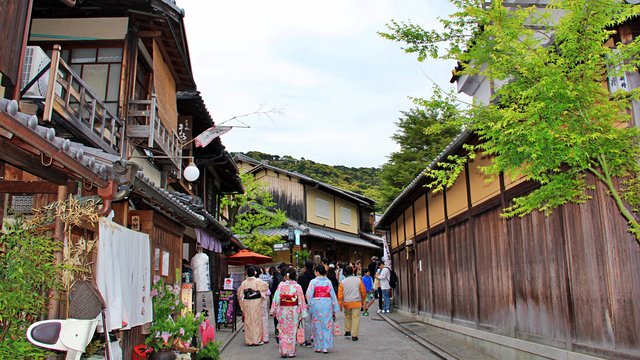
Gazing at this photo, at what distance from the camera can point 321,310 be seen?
42.5 ft

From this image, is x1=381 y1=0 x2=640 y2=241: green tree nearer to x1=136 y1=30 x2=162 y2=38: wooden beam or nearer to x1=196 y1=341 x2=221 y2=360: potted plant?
x1=196 y1=341 x2=221 y2=360: potted plant

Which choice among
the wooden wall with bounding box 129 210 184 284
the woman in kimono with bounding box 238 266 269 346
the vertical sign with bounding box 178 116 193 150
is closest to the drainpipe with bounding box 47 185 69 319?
the wooden wall with bounding box 129 210 184 284

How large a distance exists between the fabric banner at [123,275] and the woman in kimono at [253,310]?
19.1 ft

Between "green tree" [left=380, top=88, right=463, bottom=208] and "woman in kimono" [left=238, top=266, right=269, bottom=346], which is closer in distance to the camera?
"woman in kimono" [left=238, top=266, right=269, bottom=346]

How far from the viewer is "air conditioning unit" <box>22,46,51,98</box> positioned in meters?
8.73

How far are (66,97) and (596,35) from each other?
807 cm

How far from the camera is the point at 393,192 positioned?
123ft

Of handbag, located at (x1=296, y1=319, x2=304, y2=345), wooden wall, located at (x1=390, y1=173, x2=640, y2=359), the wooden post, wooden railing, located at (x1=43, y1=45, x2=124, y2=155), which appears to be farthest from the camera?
handbag, located at (x1=296, y1=319, x2=304, y2=345)

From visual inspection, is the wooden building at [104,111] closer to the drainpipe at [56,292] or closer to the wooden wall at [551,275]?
the drainpipe at [56,292]

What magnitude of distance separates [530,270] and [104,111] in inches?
349

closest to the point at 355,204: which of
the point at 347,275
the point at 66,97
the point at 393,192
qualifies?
the point at 393,192

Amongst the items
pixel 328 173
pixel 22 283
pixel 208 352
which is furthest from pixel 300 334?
pixel 328 173

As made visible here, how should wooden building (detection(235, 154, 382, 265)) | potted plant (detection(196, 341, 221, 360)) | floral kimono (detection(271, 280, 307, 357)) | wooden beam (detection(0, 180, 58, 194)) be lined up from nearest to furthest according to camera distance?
wooden beam (detection(0, 180, 58, 194)) < potted plant (detection(196, 341, 221, 360)) < floral kimono (detection(271, 280, 307, 357)) < wooden building (detection(235, 154, 382, 265))

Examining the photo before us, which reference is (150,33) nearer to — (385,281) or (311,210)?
(385,281)
